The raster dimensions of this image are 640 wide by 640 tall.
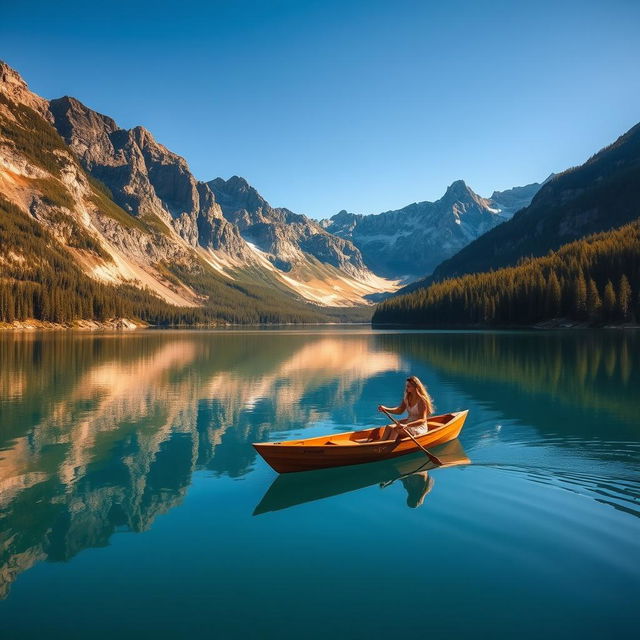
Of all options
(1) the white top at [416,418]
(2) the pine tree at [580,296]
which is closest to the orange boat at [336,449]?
(1) the white top at [416,418]

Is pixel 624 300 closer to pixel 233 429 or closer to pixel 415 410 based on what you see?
pixel 415 410

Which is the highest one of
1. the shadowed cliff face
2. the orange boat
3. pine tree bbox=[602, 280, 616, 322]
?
pine tree bbox=[602, 280, 616, 322]

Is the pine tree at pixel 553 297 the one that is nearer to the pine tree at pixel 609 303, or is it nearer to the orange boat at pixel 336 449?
the pine tree at pixel 609 303

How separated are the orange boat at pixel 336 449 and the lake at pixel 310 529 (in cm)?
56

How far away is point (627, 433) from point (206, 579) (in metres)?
21.8

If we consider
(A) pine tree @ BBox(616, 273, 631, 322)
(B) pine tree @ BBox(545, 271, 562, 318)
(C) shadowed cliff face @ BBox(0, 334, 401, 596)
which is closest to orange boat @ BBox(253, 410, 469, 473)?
(C) shadowed cliff face @ BBox(0, 334, 401, 596)

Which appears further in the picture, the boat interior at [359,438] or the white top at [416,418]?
the white top at [416,418]

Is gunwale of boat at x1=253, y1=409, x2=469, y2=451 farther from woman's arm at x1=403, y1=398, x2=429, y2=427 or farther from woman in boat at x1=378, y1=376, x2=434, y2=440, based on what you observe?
woman's arm at x1=403, y1=398, x2=429, y2=427

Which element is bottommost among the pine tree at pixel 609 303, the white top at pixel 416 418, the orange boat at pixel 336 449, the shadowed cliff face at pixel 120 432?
the shadowed cliff face at pixel 120 432

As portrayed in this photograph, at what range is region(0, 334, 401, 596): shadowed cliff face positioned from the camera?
14.6 metres

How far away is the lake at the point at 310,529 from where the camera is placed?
31.9ft

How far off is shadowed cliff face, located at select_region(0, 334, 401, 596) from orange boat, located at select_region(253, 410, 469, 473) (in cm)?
256

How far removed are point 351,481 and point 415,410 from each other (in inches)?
194

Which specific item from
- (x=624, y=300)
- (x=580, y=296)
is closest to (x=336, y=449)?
(x=624, y=300)
